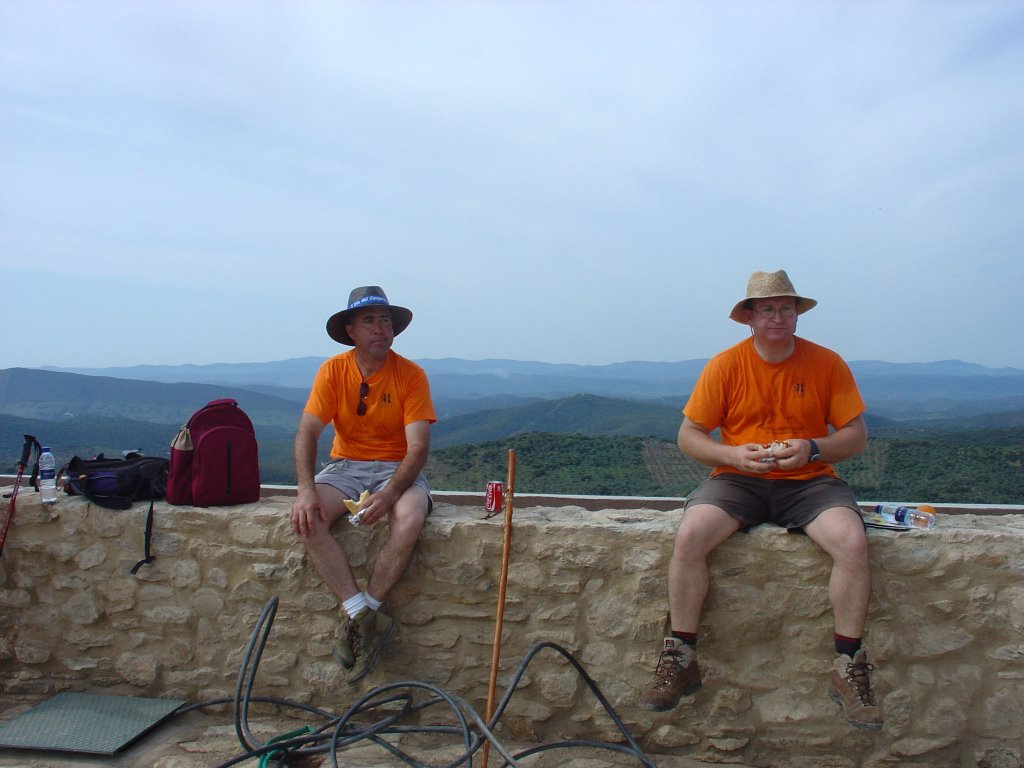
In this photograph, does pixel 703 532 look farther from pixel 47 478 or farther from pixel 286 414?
pixel 286 414

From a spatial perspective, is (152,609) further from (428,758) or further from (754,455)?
(754,455)

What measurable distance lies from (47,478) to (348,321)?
1426 mm

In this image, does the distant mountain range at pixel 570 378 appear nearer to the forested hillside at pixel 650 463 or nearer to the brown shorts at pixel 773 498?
the forested hillside at pixel 650 463

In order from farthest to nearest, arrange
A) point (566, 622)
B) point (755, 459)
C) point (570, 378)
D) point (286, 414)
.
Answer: point (570, 378) < point (286, 414) < point (566, 622) < point (755, 459)

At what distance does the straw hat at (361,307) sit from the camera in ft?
10.7

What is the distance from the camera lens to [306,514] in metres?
2.82

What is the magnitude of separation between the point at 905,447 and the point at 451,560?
647cm

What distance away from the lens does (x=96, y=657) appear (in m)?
3.13

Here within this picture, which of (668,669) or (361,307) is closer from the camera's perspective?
(668,669)

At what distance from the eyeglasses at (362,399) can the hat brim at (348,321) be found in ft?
1.00

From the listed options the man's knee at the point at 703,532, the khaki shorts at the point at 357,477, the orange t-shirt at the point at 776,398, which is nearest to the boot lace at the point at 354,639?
the khaki shorts at the point at 357,477

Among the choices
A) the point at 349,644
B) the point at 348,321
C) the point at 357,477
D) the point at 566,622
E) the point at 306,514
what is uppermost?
the point at 348,321

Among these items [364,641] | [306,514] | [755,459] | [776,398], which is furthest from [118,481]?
[776,398]

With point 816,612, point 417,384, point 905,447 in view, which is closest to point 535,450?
point 905,447
